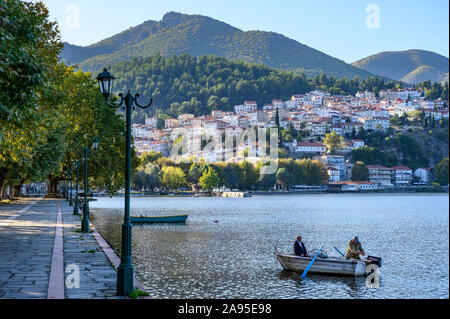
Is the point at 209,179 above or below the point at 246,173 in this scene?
below

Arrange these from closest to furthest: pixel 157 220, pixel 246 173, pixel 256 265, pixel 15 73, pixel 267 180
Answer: pixel 15 73 < pixel 256 265 < pixel 157 220 < pixel 246 173 < pixel 267 180

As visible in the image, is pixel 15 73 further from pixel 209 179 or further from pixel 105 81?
pixel 209 179

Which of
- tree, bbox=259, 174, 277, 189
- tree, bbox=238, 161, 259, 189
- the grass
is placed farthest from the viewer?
tree, bbox=259, 174, 277, 189

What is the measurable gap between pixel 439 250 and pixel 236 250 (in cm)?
1519

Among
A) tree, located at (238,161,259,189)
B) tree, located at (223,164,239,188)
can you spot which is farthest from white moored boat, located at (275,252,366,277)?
tree, located at (238,161,259,189)

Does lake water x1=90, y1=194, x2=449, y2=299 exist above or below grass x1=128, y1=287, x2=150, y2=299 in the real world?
below

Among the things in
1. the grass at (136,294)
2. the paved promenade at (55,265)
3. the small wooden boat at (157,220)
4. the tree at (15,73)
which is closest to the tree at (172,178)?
the small wooden boat at (157,220)

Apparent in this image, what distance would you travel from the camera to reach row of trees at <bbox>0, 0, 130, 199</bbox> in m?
13.4

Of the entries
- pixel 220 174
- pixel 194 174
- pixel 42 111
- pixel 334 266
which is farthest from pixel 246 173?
pixel 42 111

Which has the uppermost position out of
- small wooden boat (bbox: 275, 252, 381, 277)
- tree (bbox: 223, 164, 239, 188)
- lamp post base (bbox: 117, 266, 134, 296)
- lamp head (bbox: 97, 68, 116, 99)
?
lamp head (bbox: 97, 68, 116, 99)

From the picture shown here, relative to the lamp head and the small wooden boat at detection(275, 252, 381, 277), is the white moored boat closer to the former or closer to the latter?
the small wooden boat at detection(275, 252, 381, 277)

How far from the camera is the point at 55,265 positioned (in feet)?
50.4

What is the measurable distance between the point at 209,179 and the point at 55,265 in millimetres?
137027
